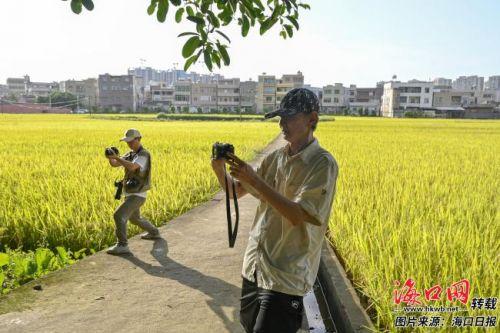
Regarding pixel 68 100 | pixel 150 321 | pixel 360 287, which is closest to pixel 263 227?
pixel 150 321

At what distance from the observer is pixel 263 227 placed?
1956 mm

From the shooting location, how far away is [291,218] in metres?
1.73

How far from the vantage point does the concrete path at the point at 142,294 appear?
2820mm

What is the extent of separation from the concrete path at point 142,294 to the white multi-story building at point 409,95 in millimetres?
73223

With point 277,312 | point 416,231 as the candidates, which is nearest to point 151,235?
point 416,231

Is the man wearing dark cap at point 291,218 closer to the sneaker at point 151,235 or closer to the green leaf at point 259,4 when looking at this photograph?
the green leaf at point 259,4

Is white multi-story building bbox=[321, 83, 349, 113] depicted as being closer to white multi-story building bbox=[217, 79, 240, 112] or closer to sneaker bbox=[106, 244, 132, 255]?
white multi-story building bbox=[217, 79, 240, 112]

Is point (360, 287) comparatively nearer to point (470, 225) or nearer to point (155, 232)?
point (470, 225)

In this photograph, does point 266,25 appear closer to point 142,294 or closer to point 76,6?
point 76,6

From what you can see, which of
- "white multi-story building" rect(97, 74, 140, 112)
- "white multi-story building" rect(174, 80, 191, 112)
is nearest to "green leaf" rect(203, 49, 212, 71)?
"white multi-story building" rect(174, 80, 191, 112)

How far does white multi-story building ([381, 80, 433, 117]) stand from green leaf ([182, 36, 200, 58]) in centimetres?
7463

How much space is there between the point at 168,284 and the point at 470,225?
2872mm

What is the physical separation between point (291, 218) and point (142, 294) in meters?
2.04

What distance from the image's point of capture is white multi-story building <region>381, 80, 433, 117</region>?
239 ft
